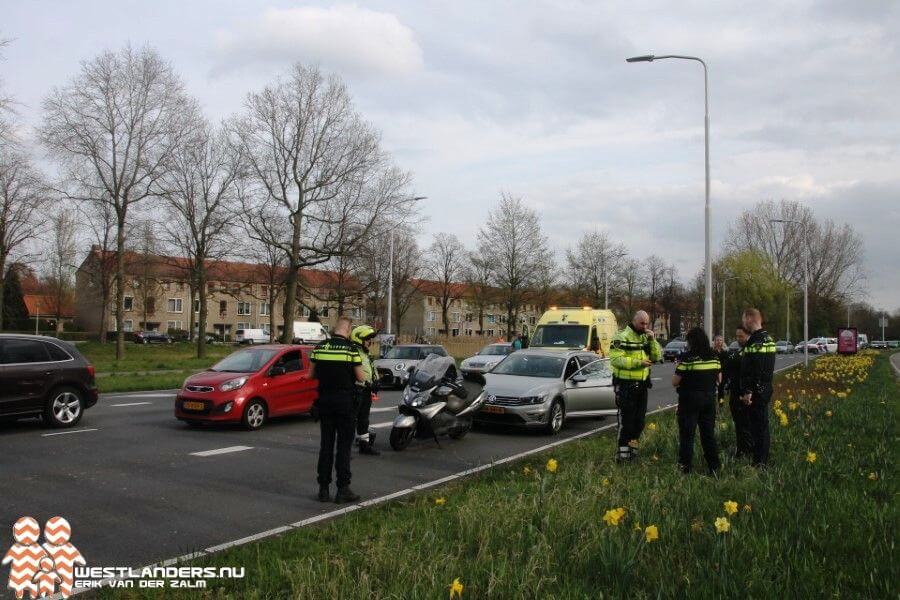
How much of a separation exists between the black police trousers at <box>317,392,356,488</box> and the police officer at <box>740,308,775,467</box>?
461 centimetres

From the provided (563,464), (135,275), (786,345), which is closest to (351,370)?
(563,464)

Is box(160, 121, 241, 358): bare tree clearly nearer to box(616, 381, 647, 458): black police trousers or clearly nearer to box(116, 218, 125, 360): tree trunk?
box(116, 218, 125, 360): tree trunk

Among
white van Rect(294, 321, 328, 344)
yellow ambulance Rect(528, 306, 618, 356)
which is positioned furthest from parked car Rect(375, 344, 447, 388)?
white van Rect(294, 321, 328, 344)

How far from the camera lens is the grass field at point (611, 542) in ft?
14.1

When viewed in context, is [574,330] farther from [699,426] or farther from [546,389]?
[699,426]

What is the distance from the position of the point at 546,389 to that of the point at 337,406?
21.3 ft

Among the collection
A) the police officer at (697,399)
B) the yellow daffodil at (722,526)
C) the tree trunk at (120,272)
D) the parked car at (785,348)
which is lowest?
the parked car at (785,348)

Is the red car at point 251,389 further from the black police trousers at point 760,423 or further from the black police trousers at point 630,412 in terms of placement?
the black police trousers at point 760,423

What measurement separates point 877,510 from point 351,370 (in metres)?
4.70

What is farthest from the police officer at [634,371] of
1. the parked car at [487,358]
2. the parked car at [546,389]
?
the parked car at [487,358]

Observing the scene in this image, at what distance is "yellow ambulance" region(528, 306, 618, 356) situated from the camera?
2261cm

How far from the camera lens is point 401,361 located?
2336 cm

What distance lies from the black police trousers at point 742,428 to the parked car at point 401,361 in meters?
13.6

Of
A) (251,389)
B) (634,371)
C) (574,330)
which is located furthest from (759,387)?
(574,330)
